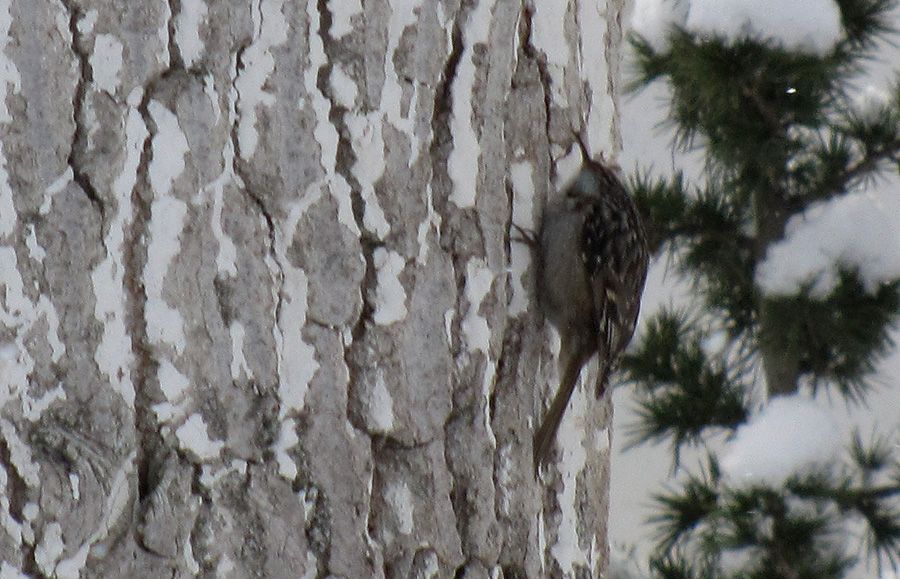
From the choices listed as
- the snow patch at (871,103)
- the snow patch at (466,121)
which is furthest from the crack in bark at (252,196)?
the snow patch at (871,103)

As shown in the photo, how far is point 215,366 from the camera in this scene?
812 mm

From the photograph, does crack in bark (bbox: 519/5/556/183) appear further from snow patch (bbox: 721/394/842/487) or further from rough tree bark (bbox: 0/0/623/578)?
snow patch (bbox: 721/394/842/487)

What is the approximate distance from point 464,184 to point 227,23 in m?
0.21

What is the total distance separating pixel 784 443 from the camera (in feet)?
6.53

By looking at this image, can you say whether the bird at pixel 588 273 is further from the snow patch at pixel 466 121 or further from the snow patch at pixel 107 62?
the snow patch at pixel 107 62

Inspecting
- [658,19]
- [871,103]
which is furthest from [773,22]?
[871,103]

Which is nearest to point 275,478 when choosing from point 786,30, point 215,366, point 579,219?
point 215,366

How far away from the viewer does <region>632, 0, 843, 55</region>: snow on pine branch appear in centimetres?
180

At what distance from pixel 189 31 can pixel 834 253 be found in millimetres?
1369

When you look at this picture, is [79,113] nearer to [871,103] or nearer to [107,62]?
[107,62]

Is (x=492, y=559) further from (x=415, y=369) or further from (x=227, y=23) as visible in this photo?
(x=227, y=23)

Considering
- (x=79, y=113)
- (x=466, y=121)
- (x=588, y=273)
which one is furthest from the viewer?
(x=588, y=273)

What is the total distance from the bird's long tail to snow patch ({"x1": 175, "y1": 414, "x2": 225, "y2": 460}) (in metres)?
0.26

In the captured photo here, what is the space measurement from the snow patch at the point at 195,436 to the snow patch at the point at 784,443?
1.34 metres
